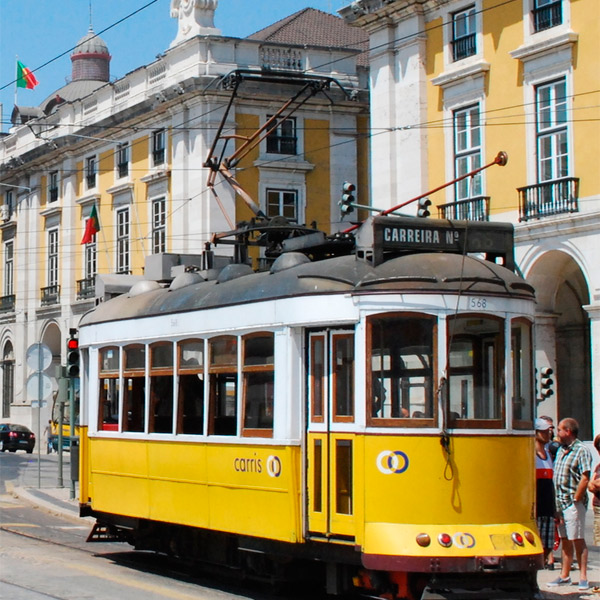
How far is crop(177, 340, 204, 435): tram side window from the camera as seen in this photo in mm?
12031

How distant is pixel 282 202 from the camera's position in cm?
4109

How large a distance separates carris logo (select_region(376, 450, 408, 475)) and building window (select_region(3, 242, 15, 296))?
44.6 m

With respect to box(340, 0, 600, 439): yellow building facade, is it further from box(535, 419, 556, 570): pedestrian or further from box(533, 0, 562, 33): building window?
box(535, 419, 556, 570): pedestrian

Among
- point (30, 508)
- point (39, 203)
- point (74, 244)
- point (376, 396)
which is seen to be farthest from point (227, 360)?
point (39, 203)

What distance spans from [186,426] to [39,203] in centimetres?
3985

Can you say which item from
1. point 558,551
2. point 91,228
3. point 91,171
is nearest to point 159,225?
point 91,228

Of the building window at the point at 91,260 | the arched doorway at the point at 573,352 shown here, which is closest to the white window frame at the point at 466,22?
the arched doorway at the point at 573,352

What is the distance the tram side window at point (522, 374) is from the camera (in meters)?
10.4

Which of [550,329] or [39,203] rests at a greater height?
[39,203]

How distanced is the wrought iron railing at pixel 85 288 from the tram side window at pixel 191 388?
33.7m

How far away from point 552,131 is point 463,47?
11.9 ft

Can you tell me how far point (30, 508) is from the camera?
2120 centimetres

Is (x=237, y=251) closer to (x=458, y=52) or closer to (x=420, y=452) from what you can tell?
(x=420, y=452)

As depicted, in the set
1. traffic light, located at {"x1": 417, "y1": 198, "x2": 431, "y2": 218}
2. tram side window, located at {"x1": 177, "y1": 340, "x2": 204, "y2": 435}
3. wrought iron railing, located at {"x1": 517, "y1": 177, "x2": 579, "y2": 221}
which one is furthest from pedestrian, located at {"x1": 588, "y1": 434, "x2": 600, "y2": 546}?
wrought iron railing, located at {"x1": 517, "y1": 177, "x2": 579, "y2": 221}
